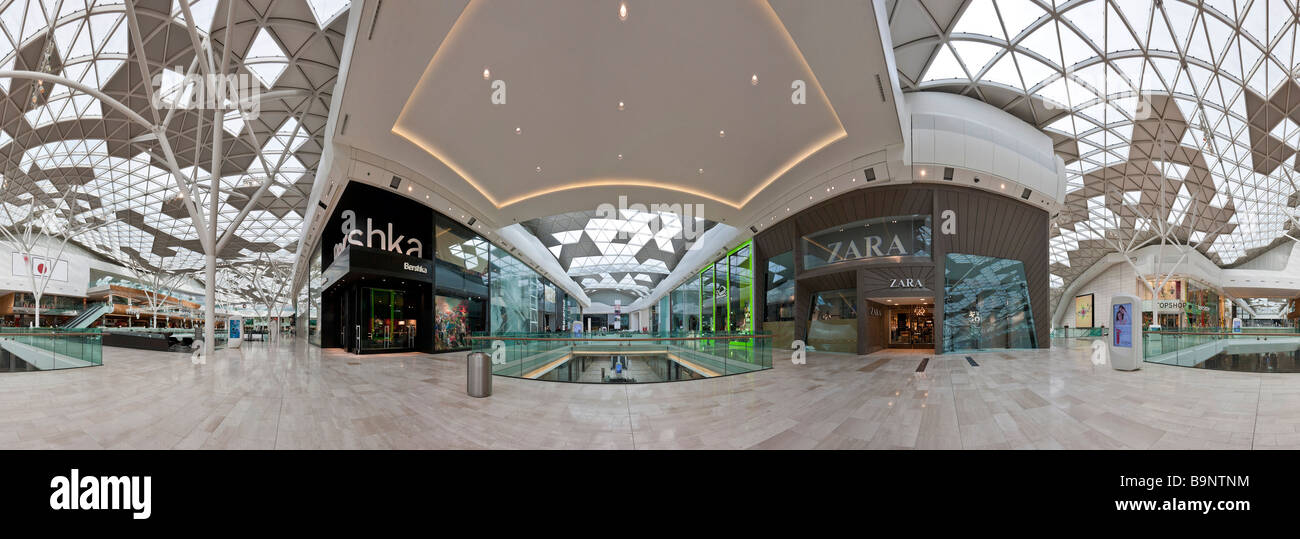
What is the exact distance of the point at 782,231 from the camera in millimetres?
21062

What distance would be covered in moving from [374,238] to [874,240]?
18.7 m

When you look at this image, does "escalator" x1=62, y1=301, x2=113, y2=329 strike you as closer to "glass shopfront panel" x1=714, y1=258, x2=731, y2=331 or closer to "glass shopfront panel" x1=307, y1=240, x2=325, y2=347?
"glass shopfront panel" x1=307, y1=240, x2=325, y2=347

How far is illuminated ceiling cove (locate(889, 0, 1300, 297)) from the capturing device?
508 inches

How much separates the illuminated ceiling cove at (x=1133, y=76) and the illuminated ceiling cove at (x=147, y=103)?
1711 cm

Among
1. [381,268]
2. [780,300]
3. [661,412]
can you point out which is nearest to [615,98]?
[661,412]

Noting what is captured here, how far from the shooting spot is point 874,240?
17.8 meters

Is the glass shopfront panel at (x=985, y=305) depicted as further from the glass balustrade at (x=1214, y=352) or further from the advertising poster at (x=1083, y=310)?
the advertising poster at (x=1083, y=310)

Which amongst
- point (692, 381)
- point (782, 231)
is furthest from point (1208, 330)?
point (692, 381)

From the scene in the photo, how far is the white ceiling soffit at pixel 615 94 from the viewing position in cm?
803

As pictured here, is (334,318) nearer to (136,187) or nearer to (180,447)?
(136,187)

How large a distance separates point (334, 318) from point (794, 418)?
23171 mm

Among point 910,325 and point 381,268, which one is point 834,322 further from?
point 381,268

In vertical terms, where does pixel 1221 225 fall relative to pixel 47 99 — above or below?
below

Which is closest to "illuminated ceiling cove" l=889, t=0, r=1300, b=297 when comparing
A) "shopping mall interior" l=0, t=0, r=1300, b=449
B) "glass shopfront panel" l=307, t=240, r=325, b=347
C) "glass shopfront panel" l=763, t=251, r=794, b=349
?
"shopping mall interior" l=0, t=0, r=1300, b=449
